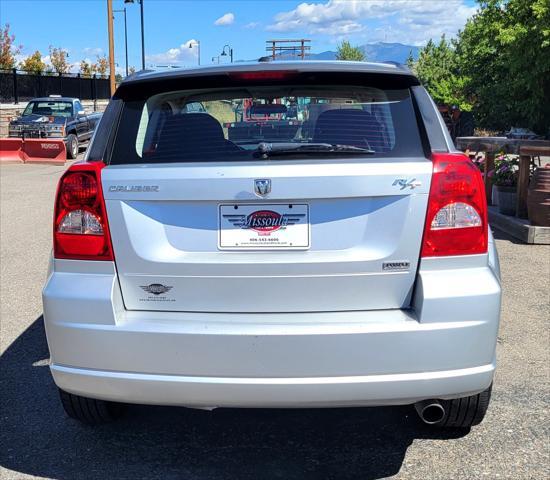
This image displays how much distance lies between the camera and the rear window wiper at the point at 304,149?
2.92 metres

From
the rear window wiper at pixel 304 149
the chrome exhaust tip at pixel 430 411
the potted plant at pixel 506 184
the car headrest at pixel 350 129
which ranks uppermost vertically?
the car headrest at pixel 350 129

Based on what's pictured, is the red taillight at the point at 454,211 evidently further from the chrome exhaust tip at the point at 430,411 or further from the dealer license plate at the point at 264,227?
the chrome exhaust tip at the point at 430,411

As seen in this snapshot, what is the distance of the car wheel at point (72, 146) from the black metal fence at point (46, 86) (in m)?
16.0

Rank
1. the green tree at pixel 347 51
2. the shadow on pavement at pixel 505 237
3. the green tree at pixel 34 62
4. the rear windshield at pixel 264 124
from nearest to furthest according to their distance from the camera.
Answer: the rear windshield at pixel 264 124, the shadow on pavement at pixel 505 237, the green tree at pixel 34 62, the green tree at pixel 347 51

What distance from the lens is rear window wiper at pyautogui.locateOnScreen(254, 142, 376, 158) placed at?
2.92 meters

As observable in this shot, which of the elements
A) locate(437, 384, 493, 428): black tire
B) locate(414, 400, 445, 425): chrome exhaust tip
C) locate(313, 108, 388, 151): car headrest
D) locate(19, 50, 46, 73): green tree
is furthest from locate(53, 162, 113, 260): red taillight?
locate(19, 50, 46, 73): green tree

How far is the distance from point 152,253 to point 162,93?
33.0 inches

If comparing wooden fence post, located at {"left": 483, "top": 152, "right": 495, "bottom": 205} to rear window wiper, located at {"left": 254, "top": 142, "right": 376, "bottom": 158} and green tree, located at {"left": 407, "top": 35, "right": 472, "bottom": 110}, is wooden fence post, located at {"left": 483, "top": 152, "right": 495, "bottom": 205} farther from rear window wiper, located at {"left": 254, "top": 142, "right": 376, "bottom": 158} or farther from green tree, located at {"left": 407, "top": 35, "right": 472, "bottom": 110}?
green tree, located at {"left": 407, "top": 35, "right": 472, "bottom": 110}

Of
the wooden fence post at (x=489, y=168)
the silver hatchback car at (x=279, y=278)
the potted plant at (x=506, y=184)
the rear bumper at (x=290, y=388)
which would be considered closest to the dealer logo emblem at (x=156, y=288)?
the silver hatchback car at (x=279, y=278)

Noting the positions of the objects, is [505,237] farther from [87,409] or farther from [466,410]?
[87,409]

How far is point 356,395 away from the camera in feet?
9.20

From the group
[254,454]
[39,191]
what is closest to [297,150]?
[254,454]

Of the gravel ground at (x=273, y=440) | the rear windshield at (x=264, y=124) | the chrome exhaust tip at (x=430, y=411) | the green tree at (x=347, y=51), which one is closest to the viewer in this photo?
the rear windshield at (x=264, y=124)

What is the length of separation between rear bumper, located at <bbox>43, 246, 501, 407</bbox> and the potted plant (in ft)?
22.9
